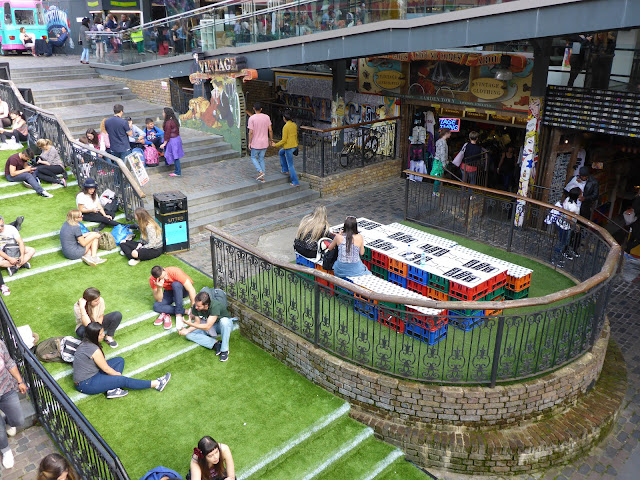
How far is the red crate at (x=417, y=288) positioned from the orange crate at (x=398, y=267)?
0.15m

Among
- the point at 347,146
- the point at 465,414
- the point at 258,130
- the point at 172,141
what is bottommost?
the point at 465,414

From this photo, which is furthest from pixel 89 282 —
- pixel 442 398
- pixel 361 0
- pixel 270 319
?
pixel 361 0

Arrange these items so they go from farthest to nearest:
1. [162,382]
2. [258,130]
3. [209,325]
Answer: [258,130] → [209,325] → [162,382]

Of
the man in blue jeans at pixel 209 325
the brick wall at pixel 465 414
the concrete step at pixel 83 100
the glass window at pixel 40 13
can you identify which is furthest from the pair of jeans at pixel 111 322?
the glass window at pixel 40 13

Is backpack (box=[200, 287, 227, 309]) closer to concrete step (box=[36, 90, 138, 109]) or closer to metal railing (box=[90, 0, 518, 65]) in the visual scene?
metal railing (box=[90, 0, 518, 65])

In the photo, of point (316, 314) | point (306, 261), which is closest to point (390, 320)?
point (316, 314)

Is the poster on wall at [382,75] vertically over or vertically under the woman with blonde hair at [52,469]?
over

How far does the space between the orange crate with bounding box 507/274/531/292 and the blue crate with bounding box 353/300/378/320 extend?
2584mm

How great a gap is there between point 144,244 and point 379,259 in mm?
4079

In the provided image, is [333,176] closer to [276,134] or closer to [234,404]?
[276,134]

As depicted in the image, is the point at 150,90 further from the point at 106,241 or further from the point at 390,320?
the point at 390,320

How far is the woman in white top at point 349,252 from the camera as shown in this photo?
8266mm

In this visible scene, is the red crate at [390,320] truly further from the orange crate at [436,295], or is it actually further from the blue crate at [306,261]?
the blue crate at [306,261]

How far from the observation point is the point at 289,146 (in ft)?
45.2
